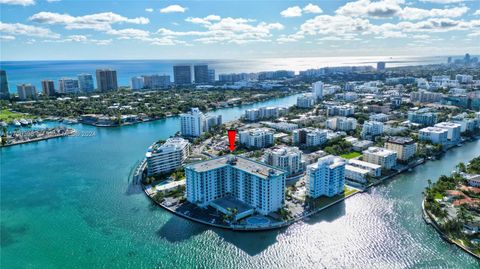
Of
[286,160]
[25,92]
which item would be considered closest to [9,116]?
[25,92]

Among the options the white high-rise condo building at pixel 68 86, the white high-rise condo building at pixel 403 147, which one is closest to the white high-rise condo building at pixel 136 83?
the white high-rise condo building at pixel 68 86

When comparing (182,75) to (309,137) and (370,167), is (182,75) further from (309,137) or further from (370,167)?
(370,167)

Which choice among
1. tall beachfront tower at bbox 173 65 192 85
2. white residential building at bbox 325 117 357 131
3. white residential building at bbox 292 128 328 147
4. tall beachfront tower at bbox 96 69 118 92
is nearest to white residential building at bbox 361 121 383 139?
white residential building at bbox 325 117 357 131

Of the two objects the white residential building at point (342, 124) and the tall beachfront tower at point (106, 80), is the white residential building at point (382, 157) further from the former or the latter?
the tall beachfront tower at point (106, 80)

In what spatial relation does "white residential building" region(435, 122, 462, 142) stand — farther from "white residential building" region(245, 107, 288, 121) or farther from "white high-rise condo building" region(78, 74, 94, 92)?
"white high-rise condo building" region(78, 74, 94, 92)

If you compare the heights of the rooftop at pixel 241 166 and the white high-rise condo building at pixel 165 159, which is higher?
the rooftop at pixel 241 166
